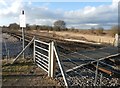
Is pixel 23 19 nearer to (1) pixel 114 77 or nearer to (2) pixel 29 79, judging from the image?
(2) pixel 29 79

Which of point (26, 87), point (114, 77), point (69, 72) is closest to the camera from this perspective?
point (26, 87)

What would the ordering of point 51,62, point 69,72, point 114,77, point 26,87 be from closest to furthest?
point 26,87, point 51,62, point 69,72, point 114,77

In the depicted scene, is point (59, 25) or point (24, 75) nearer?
point (24, 75)

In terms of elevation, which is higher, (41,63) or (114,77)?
(41,63)

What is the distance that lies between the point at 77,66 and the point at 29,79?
278 centimetres

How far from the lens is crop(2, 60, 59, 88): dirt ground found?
765 cm

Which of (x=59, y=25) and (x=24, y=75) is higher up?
(x=59, y=25)

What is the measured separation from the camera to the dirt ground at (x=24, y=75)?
7.65m

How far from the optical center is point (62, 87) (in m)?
7.38

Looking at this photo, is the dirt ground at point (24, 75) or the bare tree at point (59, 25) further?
the bare tree at point (59, 25)

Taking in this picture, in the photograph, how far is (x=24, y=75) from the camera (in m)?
8.62

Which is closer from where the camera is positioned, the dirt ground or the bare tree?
the dirt ground

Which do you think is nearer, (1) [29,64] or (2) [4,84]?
(2) [4,84]

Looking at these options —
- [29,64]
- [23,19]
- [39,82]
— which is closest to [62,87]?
[39,82]
